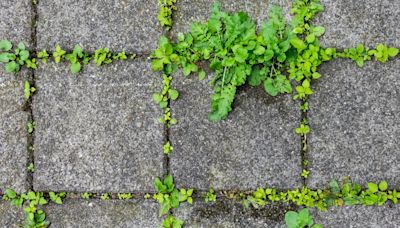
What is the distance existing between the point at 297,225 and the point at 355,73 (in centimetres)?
85

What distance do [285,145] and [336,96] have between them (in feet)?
1.21

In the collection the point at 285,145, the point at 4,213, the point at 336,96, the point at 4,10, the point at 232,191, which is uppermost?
the point at 4,10

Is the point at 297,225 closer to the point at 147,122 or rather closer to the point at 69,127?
the point at 147,122

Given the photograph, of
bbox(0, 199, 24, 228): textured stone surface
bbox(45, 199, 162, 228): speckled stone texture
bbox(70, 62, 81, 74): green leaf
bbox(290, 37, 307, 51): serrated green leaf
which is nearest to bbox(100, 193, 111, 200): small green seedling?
bbox(45, 199, 162, 228): speckled stone texture

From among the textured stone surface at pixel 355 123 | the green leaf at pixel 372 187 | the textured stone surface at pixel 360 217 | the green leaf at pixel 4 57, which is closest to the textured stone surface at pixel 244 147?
the textured stone surface at pixel 355 123

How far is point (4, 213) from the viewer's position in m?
2.76

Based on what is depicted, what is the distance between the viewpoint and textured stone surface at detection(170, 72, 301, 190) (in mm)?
2729

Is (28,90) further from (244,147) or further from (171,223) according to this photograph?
(244,147)

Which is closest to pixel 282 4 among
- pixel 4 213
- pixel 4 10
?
pixel 4 10

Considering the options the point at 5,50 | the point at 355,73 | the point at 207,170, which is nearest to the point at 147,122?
the point at 207,170

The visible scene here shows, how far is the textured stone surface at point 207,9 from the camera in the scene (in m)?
2.76

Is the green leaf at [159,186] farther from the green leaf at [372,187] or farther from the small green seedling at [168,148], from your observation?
the green leaf at [372,187]

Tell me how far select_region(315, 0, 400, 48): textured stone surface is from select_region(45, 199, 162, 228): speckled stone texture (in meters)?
1.29

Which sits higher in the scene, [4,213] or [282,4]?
[282,4]
